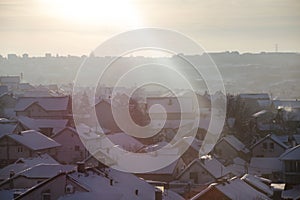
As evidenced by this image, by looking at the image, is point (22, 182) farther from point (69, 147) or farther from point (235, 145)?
point (235, 145)

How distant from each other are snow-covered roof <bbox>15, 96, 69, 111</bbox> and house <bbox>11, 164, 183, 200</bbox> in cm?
2624

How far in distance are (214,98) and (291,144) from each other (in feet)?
103

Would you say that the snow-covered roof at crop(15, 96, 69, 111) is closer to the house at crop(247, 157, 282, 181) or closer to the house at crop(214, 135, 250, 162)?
the house at crop(214, 135, 250, 162)

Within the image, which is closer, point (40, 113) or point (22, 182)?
point (22, 182)

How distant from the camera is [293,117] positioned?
48500 millimetres

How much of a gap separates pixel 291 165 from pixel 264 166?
2.06 meters

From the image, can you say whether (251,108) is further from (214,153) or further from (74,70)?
(74,70)

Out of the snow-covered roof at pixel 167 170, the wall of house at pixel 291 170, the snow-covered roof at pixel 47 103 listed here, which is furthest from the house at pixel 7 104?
the wall of house at pixel 291 170

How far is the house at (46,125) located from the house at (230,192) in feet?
69.4

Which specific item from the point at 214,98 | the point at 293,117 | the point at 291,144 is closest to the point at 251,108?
the point at 214,98

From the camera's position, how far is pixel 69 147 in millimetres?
35000

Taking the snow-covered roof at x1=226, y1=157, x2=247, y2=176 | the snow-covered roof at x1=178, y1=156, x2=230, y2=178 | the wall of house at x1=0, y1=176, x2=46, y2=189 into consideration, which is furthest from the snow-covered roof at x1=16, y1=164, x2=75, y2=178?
the snow-covered roof at x1=226, y1=157, x2=247, y2=176

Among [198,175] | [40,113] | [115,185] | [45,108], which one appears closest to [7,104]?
[40,113]

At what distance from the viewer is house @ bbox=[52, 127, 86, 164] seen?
112 ft
